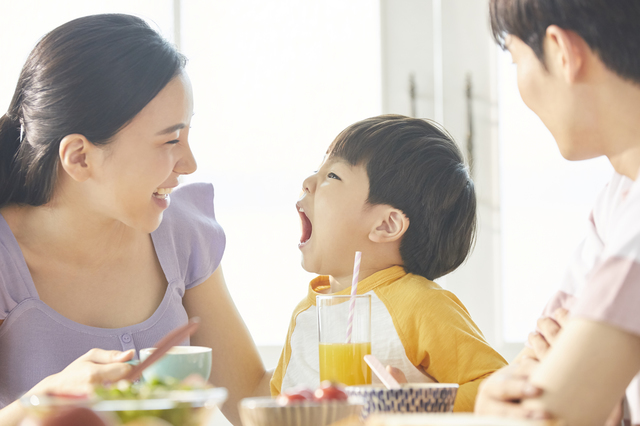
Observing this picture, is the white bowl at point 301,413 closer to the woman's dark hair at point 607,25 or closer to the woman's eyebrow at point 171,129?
the woman's dark hair at point 607,25

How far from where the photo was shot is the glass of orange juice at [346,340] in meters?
1.03

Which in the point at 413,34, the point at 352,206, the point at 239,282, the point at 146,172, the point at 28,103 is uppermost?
the point at 413,34

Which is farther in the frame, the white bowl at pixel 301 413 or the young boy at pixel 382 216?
the young boy at pixel 382 216

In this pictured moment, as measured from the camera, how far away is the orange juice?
1042 millimetres

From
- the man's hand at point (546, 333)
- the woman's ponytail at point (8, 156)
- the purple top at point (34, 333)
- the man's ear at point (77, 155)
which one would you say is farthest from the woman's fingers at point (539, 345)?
the woman's ponytail at point (8, 156)

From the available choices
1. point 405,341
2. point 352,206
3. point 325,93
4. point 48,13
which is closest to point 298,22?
point 325,93

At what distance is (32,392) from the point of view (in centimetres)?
99

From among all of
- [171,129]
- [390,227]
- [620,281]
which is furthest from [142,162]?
[620,281]

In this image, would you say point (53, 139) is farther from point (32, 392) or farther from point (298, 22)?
point (298, 22)

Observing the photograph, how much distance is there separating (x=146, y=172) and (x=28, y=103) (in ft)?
1.02

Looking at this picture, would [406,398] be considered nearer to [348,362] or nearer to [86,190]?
[348,362]

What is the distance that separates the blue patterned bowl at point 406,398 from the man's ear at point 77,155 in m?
0.83

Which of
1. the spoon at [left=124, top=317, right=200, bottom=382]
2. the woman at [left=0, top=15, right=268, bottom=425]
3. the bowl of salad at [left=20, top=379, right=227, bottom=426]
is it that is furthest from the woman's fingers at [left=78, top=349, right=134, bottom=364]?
the woman at [left=0, top=15, right=268, bottom=425]

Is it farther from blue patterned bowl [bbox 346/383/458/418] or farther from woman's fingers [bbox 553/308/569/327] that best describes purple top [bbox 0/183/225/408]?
woman's fingers [bbox 553/308/569/327]
